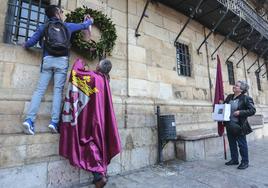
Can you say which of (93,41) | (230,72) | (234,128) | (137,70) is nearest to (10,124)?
(93,41)

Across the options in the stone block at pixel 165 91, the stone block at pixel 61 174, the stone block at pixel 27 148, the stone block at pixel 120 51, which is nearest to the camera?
the stone block at pixel 27 148

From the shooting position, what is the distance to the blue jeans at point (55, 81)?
11.4 feet

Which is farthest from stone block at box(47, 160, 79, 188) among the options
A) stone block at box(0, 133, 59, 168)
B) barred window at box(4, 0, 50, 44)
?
barred window at box(4, 0, 50, 44)

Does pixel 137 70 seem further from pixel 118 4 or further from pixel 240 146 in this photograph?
pixel 240 146

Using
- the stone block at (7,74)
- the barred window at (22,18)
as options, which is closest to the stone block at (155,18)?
the barred window at (22,18)

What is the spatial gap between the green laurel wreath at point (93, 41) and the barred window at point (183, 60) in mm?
2897

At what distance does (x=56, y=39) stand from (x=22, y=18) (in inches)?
40.4

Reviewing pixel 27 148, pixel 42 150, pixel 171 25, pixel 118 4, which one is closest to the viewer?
pixel 27 148

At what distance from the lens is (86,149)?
3.39 meters

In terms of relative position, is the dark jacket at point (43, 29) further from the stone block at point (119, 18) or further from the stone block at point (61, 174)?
the stone block at point (61, 174)

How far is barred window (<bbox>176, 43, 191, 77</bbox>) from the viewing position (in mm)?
6910

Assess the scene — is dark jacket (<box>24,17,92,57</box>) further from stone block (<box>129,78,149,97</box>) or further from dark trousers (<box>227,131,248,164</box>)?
dark trousers (<box>227,131,248,164</box>)

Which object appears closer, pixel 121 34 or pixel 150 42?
pixel 121 34

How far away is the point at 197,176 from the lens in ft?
13.3
